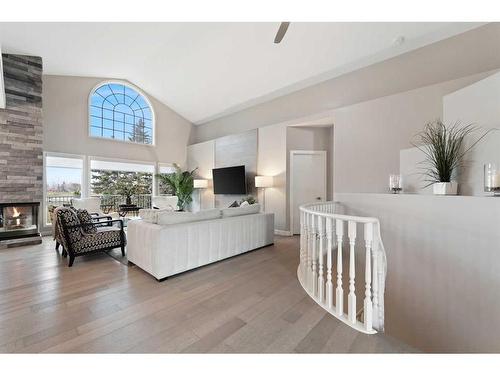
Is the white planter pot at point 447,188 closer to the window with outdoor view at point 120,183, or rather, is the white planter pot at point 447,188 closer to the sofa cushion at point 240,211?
the sofa cushion at point 240,211

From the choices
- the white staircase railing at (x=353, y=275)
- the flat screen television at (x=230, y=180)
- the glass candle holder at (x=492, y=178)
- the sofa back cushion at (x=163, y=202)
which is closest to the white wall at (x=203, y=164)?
the flat screen television at (x=230, y=180)

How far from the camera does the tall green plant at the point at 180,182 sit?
7402 millimetres

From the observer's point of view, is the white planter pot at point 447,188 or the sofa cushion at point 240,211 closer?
the white planter pot at point 447,188

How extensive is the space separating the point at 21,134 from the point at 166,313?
530cm

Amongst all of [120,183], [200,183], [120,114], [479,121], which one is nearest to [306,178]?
[479,121]

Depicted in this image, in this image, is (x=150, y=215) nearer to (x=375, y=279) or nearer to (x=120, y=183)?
(x=375, y=279)

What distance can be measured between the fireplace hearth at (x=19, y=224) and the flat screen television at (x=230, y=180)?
4179 mm

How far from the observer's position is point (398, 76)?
4.04 meters

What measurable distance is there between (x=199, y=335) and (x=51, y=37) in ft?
19.1

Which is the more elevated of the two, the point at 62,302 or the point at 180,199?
the point at 180,199
